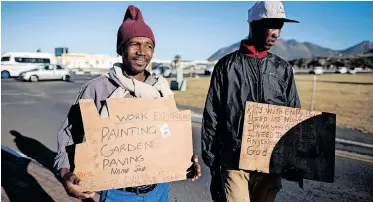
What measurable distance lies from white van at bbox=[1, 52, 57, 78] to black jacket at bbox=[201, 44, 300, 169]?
3395 cm

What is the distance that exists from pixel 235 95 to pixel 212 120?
0.81ft

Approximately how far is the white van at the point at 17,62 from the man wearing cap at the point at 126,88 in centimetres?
3391

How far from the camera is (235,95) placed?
86.9 inches

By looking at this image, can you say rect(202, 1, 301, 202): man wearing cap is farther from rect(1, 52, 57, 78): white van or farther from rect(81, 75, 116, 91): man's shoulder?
rect(1, 52, 57, 78): white van

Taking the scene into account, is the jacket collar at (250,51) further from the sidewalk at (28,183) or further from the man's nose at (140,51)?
the sidewalk at (28,183)

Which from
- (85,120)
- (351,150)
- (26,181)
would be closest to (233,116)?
(85,120)

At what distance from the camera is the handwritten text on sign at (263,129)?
84.6 inches

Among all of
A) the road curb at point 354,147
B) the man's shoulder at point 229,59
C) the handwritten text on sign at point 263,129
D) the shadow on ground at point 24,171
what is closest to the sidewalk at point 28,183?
the shadow on ground at point 24,171

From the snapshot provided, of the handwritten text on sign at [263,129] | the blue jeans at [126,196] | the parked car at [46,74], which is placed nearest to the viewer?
the blue jeans at [126,196]

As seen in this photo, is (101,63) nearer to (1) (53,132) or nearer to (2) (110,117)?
(1) (53,132)

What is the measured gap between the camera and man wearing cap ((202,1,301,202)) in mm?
2199

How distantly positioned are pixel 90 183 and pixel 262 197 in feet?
4.12

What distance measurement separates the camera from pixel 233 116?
220 cm

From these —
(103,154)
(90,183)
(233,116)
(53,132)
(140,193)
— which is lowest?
(53,132)
